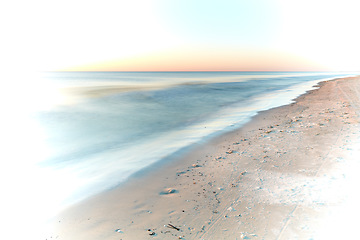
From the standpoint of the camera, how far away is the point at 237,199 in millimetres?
4500

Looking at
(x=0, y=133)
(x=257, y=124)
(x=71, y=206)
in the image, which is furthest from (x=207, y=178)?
(x=0, y=133)

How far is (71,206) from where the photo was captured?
485 cm

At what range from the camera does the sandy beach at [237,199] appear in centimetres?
361

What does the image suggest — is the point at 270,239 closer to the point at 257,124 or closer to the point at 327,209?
the point at 327,209

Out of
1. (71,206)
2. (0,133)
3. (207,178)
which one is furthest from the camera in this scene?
(0,133)

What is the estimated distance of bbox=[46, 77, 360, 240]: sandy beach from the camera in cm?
361

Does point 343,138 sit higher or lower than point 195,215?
higher

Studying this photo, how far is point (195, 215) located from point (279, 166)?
3.06 m

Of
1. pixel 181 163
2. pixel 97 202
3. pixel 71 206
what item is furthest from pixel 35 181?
pixel 181 163

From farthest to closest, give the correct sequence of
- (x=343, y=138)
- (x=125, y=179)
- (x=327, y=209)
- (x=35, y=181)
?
(x=343, y=138)
(x=35, y=181)
(x=125, y=179)
(x=327, y=209)

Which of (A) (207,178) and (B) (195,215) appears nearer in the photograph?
(B) (195,215)

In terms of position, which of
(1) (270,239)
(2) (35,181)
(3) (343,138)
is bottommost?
(2) (35,181)

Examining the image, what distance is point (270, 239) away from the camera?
3316 mm

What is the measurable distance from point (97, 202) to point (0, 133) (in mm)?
11778
